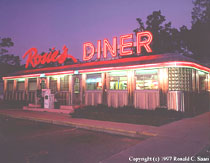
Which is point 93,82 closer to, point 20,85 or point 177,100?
point 177,100

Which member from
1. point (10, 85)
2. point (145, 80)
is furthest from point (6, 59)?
point (145, 80)

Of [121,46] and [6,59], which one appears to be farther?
[6,59]

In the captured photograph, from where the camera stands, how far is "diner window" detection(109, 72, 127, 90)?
14.4 meters

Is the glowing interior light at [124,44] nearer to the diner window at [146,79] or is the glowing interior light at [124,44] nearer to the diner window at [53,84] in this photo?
the diner window at [146,79]

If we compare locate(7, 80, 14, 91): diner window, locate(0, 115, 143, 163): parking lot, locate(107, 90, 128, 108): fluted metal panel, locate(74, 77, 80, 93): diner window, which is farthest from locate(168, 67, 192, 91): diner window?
locate(7, 80, 14, 91): diner window

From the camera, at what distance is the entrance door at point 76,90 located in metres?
16.9

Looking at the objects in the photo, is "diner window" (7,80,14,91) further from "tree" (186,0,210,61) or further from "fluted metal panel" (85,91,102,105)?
"tree" (186,0,210,61)

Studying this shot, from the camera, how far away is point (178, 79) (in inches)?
478

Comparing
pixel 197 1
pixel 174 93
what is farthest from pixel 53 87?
pixel 197 1

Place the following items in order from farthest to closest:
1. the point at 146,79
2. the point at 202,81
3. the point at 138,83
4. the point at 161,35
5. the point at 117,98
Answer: the point at 161,35 → the point at 202,81 → the point at 117,98 → the point at 138,83 → the point at 146,79

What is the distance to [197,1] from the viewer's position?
104ft

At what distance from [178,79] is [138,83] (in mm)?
2662

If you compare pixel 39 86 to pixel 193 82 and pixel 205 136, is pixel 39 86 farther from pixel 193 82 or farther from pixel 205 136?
pixel 205 136

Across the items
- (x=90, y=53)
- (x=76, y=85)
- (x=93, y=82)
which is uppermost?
(x=90, y=53)
